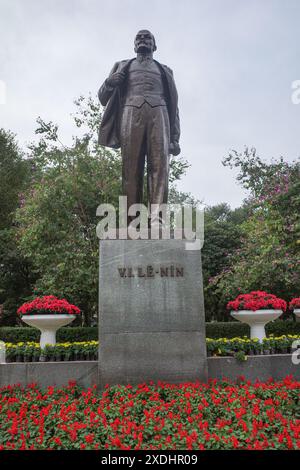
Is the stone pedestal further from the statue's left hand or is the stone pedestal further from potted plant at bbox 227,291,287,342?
potted plant at bbox 227,291,287,342

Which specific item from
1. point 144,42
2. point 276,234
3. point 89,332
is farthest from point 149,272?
point 89,332

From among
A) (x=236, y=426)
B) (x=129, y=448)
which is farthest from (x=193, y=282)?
(x=129, y=448)

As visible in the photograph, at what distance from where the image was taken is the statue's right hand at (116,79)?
6301 mm

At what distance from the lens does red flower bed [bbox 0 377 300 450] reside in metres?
3.71

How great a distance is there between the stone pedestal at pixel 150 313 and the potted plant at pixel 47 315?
2.48 meters

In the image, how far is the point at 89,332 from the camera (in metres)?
13.6

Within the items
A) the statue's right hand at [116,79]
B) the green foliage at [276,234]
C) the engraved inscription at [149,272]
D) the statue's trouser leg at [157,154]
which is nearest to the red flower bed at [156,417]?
the engraved inscription at [149,272]

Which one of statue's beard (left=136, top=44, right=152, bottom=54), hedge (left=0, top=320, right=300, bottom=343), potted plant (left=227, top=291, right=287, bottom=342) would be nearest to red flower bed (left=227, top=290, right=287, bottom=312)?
potted plant (left=227, top=291, right=287, bottom=342)

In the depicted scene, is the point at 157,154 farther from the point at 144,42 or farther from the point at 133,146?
the point at 144,42

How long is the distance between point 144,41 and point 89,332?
9.59 meters

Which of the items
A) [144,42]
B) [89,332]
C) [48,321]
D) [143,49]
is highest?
[144,42]

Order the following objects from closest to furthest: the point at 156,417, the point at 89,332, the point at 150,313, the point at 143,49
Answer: the point at 156,417 < the point at 150,313 < the point at 143,49 < the point at 89,332

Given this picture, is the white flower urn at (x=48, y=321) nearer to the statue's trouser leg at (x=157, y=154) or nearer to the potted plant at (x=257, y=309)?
the statue's trouser leg at (x=157, y=154)

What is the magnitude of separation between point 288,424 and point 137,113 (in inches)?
179
